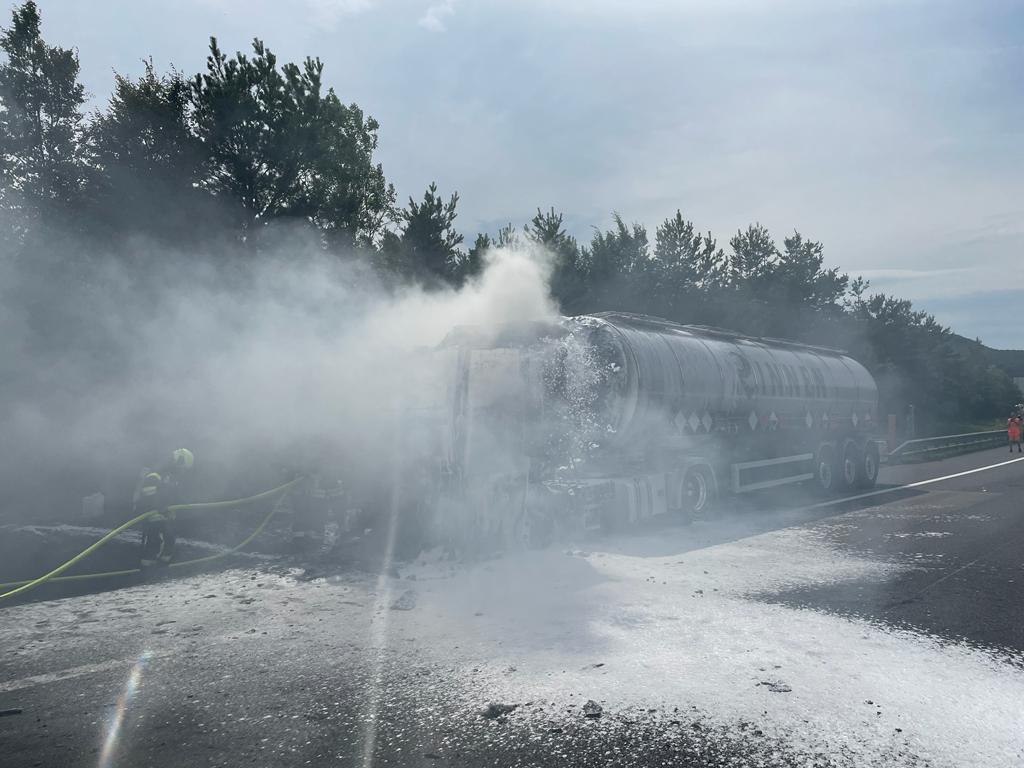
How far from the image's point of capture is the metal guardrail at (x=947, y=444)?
2519 centimetres

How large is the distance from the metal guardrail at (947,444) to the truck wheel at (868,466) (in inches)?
289

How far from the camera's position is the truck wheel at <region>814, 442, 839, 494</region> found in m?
16.4

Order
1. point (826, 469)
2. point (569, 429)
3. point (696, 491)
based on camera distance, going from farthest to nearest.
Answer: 1. point (826, 469)
2. point (696, 491)
3. point (569, 429)

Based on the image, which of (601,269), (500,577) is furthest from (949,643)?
(601,269)

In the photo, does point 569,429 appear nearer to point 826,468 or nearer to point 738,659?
point 738,659

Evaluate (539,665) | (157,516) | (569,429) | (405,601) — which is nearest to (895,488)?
(569,429)

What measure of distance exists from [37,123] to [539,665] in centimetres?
2154

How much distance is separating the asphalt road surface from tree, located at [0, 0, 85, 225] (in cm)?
1439

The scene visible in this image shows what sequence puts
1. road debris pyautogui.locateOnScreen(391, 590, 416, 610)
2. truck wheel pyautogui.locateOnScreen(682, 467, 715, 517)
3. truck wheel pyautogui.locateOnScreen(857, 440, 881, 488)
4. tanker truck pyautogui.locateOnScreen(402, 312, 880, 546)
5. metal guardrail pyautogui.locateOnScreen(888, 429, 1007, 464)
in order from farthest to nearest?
1. metal guardrail pyautogui.locateOnScreen(888, 429, 1007, 464)
2. truck wheel pyautogui.locateOnScreen(857, 440, 881, 488)
3. truck wheel pyautogui.locateOnScreen(682, 467, 715, 517)
4. tanker truck pyautogui.locateOnScreen(402, 312, 880, 546)
5. road debris pyautogui.locateOnScreen(391, 590, 416, 610)

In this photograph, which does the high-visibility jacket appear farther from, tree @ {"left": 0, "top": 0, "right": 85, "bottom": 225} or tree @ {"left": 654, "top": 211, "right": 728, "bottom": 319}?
tree @ {"left": 0, "top": 0, "right": 85, "bottom": 225}

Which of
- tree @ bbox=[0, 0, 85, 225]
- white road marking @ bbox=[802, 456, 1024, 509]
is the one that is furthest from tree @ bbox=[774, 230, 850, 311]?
tree @ bbox=[0, 0, 85, 225]

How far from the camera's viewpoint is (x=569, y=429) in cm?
1084

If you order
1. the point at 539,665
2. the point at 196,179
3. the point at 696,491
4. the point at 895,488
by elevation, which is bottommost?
the point at 895,488

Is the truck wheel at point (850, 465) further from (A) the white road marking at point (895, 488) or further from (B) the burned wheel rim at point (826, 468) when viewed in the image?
(A) the white road marking at point (895, 488)
